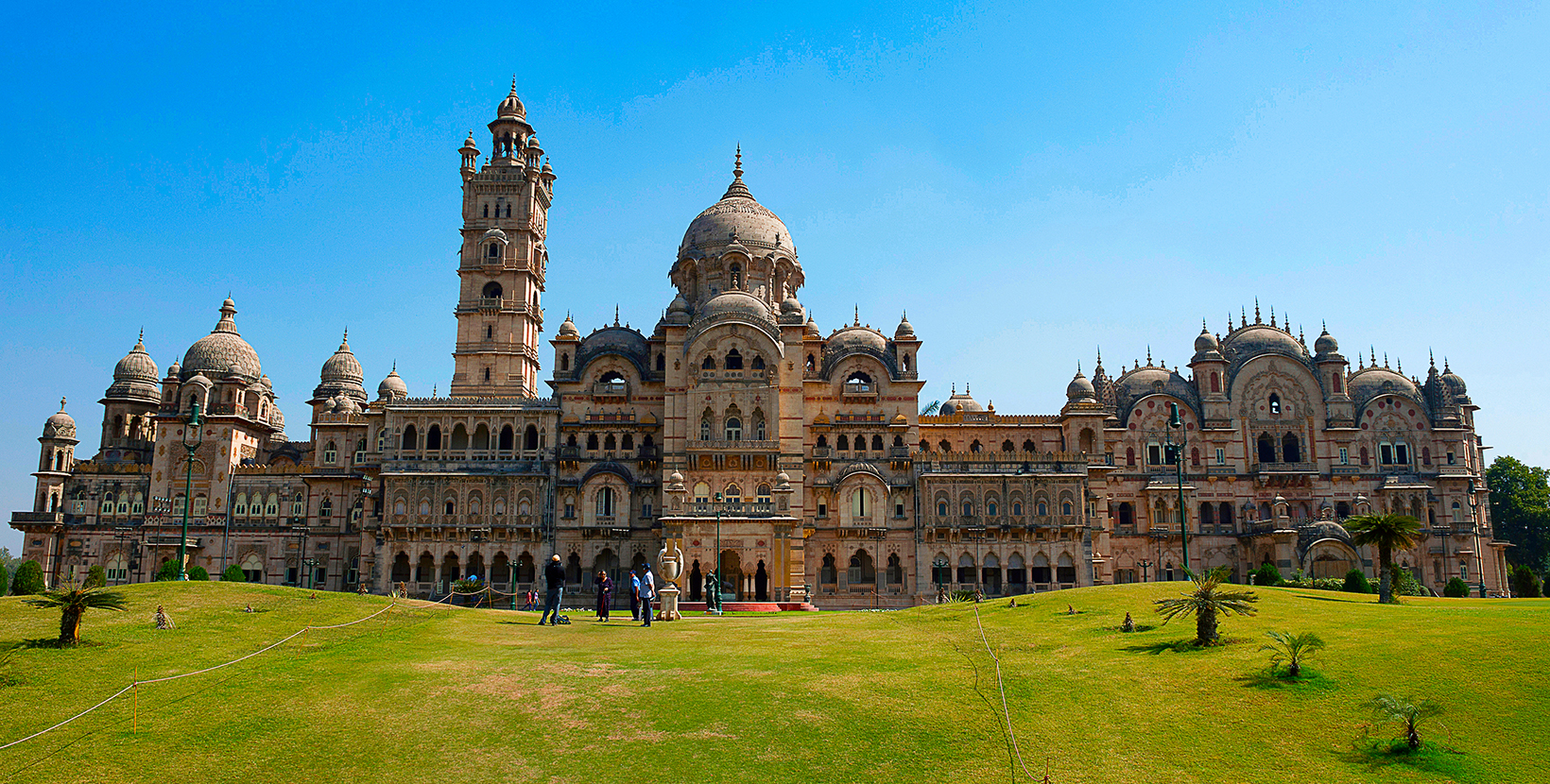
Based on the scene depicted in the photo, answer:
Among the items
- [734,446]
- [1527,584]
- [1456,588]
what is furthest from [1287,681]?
[1527,584]

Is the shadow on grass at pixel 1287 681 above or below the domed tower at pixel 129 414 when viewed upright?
below

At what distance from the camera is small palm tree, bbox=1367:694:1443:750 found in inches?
529

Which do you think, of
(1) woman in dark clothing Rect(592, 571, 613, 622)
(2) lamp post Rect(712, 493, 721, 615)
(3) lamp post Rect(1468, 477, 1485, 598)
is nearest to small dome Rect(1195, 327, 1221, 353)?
(3) lamp post Rect(1468, 477, 1485, 598)

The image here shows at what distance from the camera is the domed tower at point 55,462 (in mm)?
62156

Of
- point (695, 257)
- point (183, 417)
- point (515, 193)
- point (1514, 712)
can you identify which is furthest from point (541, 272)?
point (1514, 712)

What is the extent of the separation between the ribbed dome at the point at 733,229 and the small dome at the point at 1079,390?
18.6 m

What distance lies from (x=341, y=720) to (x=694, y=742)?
5460 mm

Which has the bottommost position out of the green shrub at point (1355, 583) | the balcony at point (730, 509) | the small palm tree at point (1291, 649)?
the small palm tree at point (1291, 649)

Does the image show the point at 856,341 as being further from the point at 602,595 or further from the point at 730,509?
the point at 602,595

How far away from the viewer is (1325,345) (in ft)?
203

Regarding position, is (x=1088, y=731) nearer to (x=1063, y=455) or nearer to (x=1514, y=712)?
(x=1514, y=712)

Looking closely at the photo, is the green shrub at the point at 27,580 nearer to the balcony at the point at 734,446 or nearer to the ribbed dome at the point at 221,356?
the balcony at the point at 734,446

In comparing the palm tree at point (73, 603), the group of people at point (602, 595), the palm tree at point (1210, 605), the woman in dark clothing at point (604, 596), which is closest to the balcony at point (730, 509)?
the woman in dark clothing at point (604, 596)

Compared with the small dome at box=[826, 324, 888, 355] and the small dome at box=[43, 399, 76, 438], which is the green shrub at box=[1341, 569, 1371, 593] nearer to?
the small dome at box=[826, 324, 888, 355]
